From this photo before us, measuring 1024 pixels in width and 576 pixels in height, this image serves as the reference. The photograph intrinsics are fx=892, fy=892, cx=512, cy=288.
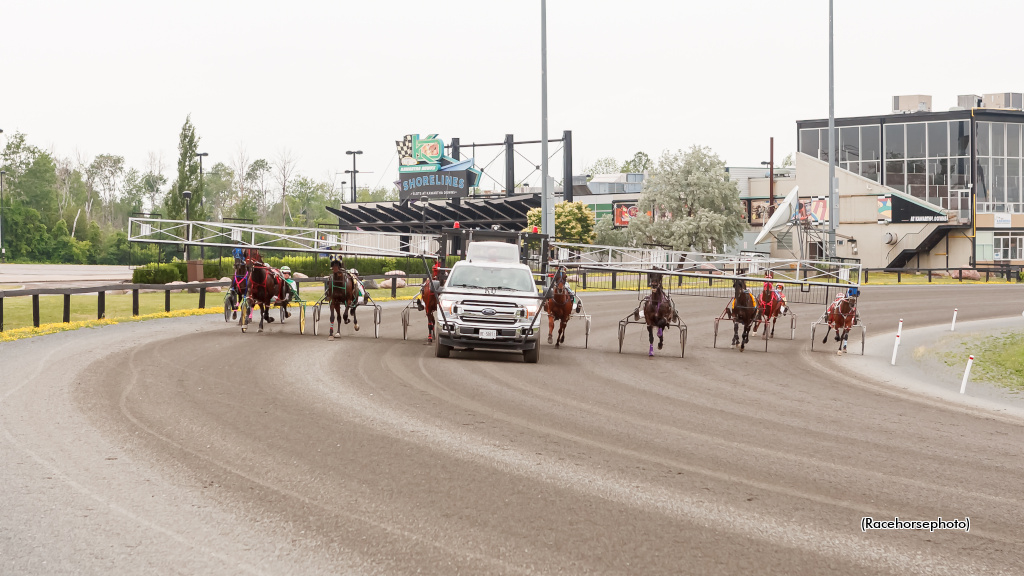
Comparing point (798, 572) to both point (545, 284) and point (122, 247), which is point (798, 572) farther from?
point (122, 247)

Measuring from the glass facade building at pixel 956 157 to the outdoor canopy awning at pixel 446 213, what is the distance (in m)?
31.4

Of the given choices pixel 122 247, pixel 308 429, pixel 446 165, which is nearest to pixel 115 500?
pixel 308 429

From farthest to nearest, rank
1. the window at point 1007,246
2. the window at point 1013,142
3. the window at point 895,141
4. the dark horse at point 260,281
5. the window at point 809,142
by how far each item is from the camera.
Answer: the window at point 809,142 → the window at point 895,141 → the window at point 1013,142 → the window at point 1007,246 → the dark horse at point 260,281

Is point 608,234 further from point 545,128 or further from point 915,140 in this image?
point 545,128

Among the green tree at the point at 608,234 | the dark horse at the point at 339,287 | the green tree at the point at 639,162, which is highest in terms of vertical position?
the green tree at the point at 639,162

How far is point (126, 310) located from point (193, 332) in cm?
1137

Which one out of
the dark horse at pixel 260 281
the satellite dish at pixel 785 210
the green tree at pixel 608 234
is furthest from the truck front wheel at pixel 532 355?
the green tree at pixel 608 234

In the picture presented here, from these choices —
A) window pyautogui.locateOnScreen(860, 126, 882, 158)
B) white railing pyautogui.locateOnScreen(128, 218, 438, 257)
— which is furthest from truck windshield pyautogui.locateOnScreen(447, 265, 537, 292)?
window pyautogui.locateOnScreen(860, 126, 882, 158)

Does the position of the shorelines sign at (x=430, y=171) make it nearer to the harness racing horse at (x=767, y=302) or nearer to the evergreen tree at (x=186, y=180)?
the evergreen tree at (x=186, y=180)

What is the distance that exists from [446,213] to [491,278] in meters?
75.8

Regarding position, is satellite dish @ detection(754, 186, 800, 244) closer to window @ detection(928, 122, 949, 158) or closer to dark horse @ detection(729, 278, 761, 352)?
dark horse @ detection(729, 278, 761, 352)

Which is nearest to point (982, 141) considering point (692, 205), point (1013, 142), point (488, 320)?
point (1013, 142)

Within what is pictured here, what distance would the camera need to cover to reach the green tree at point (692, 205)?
73188mm

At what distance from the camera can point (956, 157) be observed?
73500 mm
